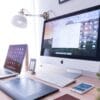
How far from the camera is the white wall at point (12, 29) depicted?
169cm

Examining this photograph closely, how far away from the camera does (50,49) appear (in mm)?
1177

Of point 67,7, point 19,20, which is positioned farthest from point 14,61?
point 67,7

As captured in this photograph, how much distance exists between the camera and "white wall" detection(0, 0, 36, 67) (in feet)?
5.54

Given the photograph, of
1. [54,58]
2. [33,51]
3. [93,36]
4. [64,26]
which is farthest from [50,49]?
[33,51]

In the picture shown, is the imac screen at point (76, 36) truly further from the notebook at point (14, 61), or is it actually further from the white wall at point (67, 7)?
the notebook at point (14, 61)

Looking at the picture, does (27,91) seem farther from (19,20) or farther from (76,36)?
(19,20)

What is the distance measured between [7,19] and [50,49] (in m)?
0.79

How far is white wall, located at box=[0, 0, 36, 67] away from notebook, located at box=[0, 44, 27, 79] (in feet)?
0.89

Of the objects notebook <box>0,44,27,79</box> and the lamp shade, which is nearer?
notebook <box>0,44,27,79</box>

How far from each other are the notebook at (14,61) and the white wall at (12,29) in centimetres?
27

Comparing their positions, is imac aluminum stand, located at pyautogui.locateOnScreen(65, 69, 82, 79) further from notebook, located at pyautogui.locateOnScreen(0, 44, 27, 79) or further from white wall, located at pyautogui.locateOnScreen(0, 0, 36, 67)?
white wall, located at pyautogui.locateOnScreen(0, 0, 36, 67)

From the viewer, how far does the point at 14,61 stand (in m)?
1.31

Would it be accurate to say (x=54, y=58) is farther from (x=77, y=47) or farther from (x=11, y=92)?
(x=11, y=92)

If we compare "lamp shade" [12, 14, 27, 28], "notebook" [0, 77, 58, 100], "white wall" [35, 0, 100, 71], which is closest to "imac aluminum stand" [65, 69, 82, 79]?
"white wall" [35, 0, 100, 71]
